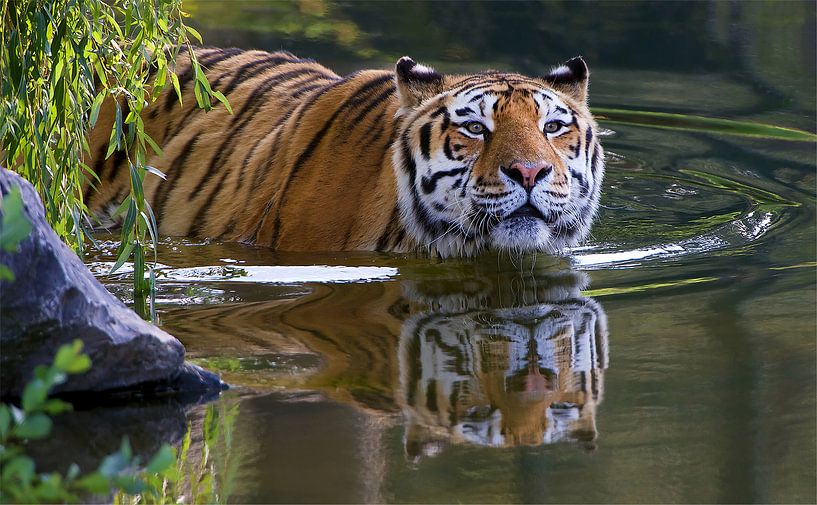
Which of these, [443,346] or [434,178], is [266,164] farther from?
[443,346]

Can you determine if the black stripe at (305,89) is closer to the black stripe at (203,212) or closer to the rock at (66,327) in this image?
the black stripe at (203,212)

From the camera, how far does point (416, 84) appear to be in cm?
464

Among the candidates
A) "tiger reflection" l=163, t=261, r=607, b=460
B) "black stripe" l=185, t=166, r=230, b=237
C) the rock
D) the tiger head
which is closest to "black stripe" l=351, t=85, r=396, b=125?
the tiger head

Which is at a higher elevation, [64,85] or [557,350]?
[64,85]

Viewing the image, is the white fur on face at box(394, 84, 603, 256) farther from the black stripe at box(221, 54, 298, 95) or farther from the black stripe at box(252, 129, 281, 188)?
the black stripe at box(221, 54, 298, 95)

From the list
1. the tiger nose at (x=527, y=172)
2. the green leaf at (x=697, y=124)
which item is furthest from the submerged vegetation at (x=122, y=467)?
the green leaf at (x=697, y=124)

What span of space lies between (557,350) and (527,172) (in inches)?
38.9

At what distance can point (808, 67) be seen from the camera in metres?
8.08

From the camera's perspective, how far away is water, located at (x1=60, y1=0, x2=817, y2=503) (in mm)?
2439

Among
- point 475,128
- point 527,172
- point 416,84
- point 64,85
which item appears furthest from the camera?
point 416,84

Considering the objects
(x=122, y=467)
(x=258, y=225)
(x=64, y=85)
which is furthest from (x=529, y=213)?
(x=122, y=467)

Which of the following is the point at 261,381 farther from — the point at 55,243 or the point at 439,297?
the point at 439,297

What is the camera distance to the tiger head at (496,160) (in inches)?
166

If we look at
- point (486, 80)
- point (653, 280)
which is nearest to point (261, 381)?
point (653, 280)
